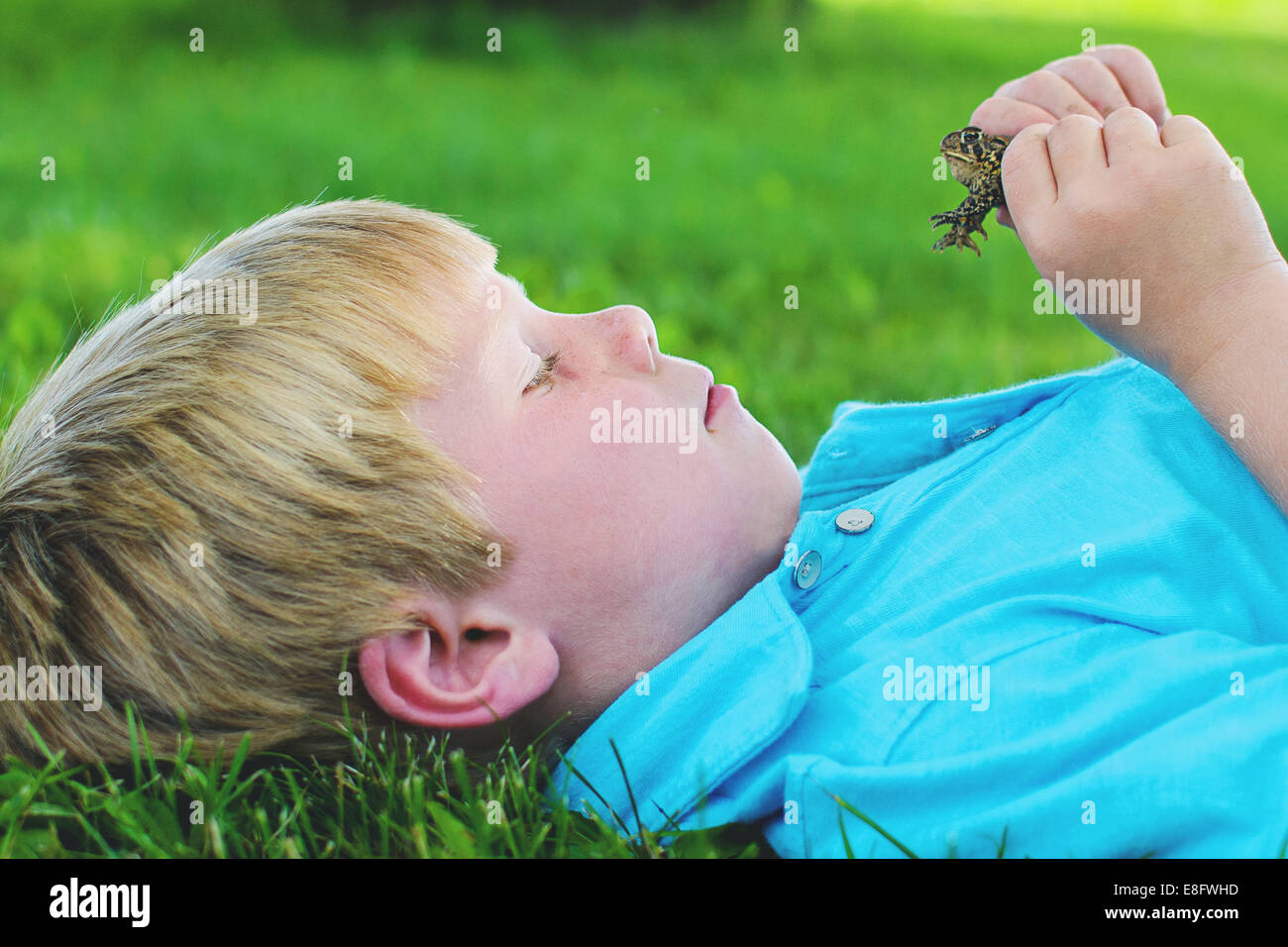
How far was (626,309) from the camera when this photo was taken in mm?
1998

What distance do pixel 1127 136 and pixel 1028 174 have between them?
15 centimetres

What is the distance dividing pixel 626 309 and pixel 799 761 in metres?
0.80

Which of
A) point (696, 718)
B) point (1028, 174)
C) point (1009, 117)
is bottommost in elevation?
point (696, 718)

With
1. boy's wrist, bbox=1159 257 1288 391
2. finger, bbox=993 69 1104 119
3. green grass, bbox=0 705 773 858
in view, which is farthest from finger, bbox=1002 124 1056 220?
green grass, bbox=0 705 773 858

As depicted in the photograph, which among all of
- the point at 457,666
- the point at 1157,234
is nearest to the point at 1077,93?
the point at 1157,234

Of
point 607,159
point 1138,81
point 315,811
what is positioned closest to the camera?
point 315,811

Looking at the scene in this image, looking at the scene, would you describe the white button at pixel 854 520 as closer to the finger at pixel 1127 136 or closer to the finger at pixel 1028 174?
the finger at pixel 1028 174

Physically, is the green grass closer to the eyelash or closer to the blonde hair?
the blonde hair

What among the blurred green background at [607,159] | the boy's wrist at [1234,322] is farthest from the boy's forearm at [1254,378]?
the blurred green background at [607,159]

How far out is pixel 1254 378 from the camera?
1.70m

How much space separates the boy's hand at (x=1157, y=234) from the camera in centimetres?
175

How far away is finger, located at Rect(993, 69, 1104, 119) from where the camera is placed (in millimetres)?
2088

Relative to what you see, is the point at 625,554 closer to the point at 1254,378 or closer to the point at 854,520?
the point at 854,520

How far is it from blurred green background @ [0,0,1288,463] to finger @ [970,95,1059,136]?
1.25 meters
